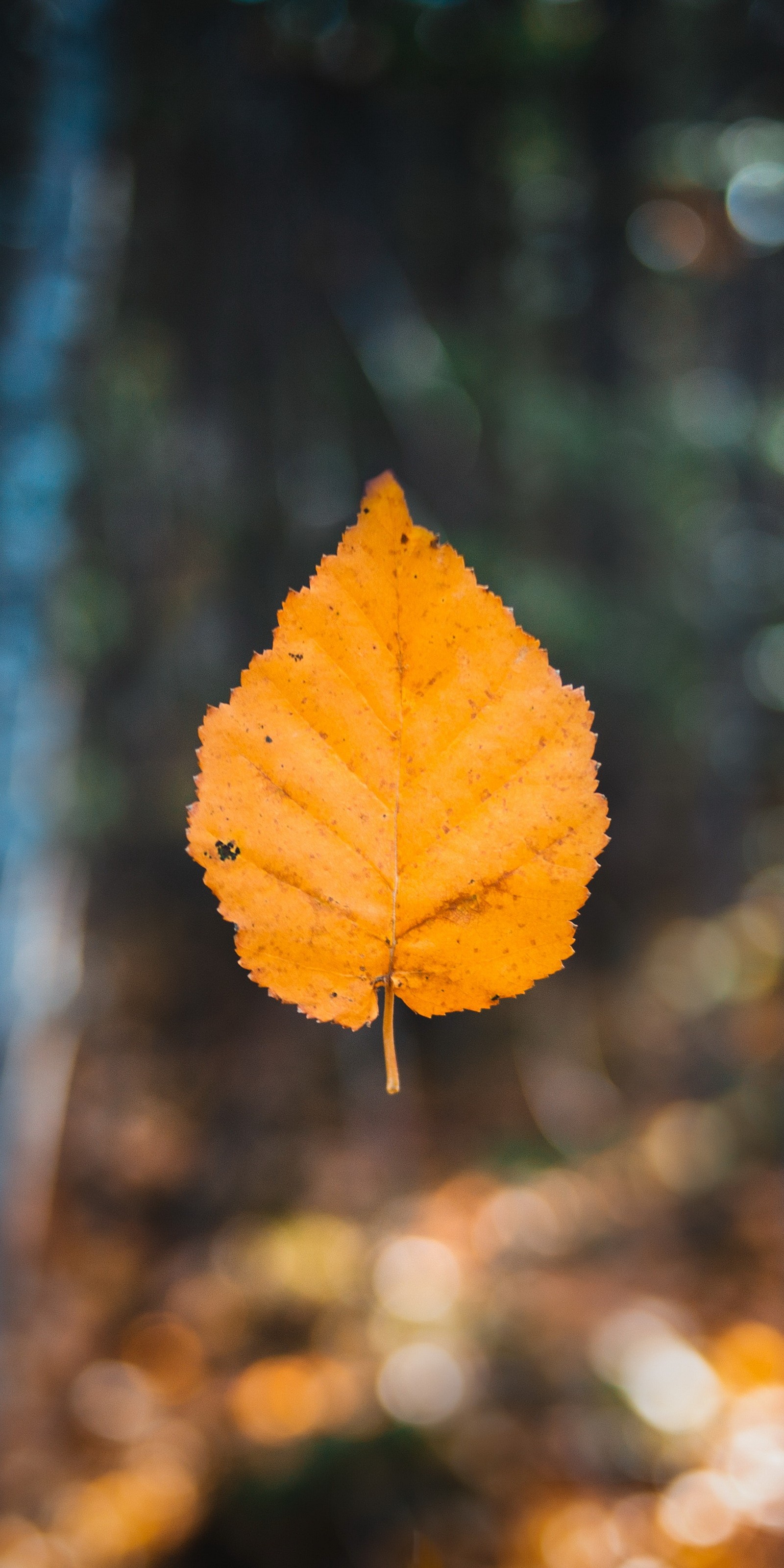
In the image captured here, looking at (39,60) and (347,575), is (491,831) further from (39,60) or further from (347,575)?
(39,60)

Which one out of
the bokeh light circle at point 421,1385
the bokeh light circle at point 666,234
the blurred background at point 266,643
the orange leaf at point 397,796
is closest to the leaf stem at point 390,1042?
the orange leaf at point 397,796

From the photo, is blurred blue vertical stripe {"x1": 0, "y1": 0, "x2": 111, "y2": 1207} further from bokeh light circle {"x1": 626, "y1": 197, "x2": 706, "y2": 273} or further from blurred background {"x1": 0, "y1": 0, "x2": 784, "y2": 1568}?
bokeh light circle {"x1": 626, "y1": 197, "x2": 706, "y2": 273}

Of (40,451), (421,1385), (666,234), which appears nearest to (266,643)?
(40,451)

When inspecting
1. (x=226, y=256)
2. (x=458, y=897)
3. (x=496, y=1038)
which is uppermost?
(x=226, y=256)

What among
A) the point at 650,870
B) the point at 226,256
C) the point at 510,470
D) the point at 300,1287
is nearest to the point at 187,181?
the point at 226,256

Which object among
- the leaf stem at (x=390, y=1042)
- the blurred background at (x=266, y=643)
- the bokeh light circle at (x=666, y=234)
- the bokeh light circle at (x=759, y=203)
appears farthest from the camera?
the bokeh light circle at (x=666, y=234)

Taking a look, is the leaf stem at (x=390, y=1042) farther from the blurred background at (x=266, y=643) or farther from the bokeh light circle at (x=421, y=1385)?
the bokeh light circle at (x=421, y=1385)

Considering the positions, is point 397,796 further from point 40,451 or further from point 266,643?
point 266,643

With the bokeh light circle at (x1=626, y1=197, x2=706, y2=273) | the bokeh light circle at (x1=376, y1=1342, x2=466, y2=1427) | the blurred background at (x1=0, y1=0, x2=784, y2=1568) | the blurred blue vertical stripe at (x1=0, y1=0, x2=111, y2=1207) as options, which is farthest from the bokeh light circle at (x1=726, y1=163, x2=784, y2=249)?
the bokeh light circle at (x1=376, y1=1342, x2=466, y2=1427)
